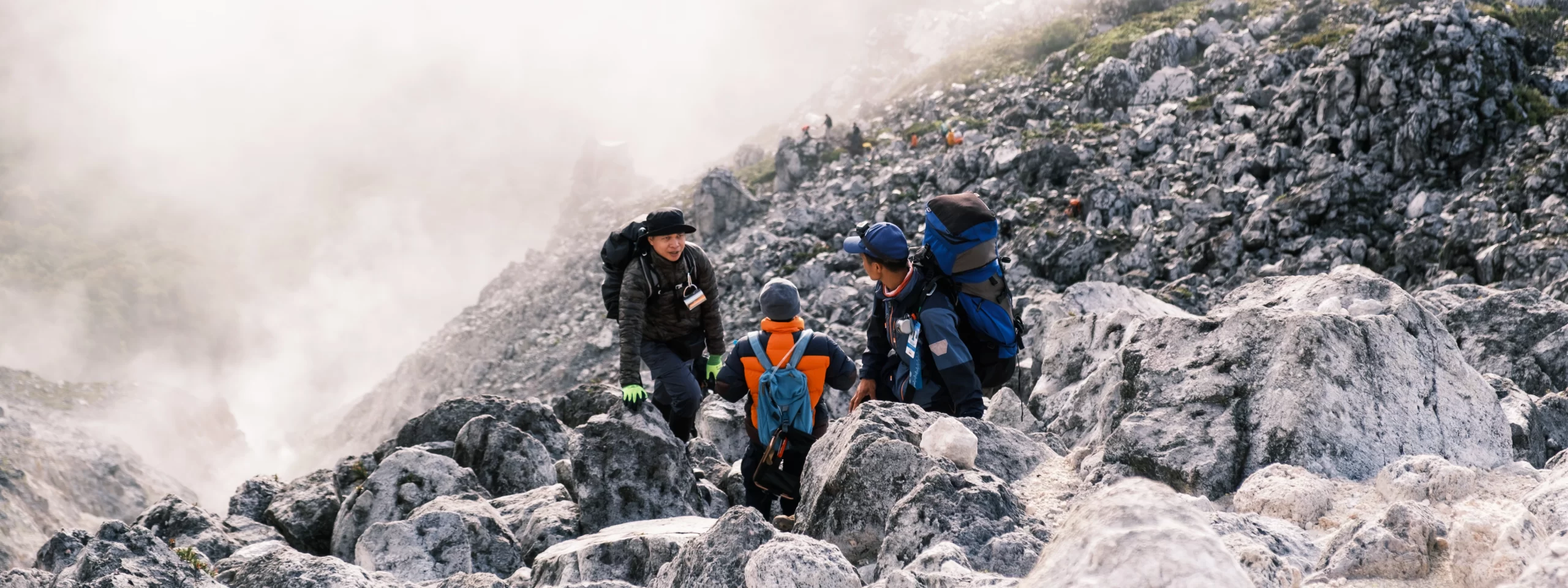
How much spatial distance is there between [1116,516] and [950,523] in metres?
1.90

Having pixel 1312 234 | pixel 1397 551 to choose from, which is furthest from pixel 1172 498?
pixel 1312 234

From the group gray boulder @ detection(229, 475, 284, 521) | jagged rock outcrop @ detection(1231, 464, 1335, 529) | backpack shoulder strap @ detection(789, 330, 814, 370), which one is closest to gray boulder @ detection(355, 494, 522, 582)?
backpack shoulder strap @ detection(789, 330, 814, 370)

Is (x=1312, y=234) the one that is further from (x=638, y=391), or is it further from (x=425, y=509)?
(x=425, y=509)

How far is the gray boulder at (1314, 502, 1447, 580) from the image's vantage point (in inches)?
134

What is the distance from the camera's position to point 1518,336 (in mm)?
9602

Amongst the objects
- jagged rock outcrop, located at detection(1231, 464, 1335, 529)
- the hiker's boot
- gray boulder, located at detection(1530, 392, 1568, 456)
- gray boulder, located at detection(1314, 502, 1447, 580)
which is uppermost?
the hiker's boot

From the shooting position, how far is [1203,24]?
37.8 m

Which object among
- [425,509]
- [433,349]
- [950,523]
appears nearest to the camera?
[950,523]

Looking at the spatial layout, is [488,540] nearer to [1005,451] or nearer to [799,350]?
[799,350]

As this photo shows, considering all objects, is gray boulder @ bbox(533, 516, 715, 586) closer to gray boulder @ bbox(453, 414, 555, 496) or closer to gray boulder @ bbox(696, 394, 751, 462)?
gray boulder @ bbox(453, 414, 555, 496)

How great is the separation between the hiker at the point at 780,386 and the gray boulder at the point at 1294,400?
2.29 metres

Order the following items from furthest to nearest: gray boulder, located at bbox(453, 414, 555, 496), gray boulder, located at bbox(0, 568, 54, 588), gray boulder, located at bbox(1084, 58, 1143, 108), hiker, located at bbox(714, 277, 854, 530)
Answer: gray boulder, located at bbox(1084, 58, 1143, 108), gray boulder, located at bbox(453, 414, 555, 496), hiker, located at bbox(714, 277, 854, 530), gray boulder, located at bbox(0, 568, 54, 588)

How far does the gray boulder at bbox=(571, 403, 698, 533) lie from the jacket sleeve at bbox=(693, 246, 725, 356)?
1660 mm

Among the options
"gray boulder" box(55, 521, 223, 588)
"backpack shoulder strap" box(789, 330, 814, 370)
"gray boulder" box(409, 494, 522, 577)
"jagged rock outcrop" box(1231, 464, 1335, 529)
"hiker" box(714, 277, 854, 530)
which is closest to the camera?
"jagged rock outcrop" box(1231, 464, 1335, 529)
